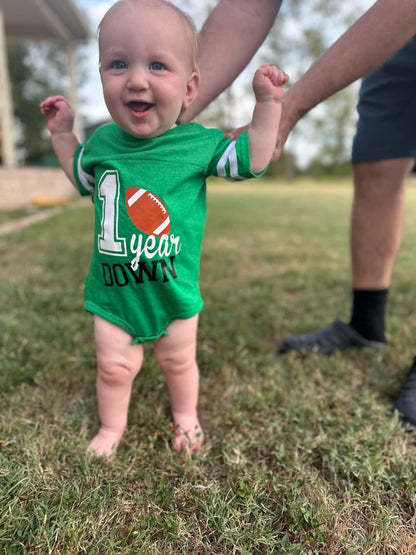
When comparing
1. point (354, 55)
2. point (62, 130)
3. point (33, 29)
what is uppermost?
point (33, 29)

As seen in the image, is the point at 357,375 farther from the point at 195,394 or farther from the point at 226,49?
the point at 226,49

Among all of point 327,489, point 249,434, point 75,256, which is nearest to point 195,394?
point 249,434

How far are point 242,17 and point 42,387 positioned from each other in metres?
1.39

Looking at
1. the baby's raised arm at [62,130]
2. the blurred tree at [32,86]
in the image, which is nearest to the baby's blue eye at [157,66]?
the baby's raised arm at [62,130]

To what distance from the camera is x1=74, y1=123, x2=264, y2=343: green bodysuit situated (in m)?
1.13

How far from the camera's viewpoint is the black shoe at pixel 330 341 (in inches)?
75.3

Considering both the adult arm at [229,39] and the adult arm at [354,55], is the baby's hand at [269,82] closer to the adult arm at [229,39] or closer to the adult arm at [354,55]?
the adult arm at [354,55]

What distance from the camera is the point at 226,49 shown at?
4.51ft

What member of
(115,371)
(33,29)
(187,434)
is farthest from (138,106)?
(33,29)

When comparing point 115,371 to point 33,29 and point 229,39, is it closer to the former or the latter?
point 229,39

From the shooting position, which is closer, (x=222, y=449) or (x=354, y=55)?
(x=354, y=55)

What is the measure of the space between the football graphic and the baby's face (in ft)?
0.50

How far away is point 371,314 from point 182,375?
1000 millimetres

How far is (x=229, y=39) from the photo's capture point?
1.38 m
